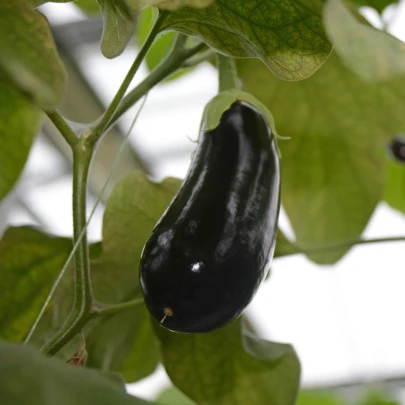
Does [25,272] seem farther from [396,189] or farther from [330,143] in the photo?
[396,189]

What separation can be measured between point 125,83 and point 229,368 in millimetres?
199

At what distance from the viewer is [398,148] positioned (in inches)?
20.2

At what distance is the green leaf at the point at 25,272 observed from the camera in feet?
1.49

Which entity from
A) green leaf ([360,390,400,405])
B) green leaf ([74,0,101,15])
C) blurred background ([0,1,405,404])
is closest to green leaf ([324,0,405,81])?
green leaf ([74,0,101,15])

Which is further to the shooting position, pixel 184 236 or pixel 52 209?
pixel 52 209

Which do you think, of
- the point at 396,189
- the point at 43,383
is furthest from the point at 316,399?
the point at 43,383

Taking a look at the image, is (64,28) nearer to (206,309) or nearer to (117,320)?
(117,320)

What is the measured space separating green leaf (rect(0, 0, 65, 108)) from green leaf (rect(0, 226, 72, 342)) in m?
0.20

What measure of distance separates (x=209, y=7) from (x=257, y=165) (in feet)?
0.24

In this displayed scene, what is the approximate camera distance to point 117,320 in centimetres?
47

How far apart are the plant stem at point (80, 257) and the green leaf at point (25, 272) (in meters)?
0.09

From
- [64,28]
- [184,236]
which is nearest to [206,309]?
[184,236]

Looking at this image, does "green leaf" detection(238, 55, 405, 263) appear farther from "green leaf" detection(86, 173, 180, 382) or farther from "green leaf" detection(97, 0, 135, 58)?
"green leaf" detection(97, 0, 135, 58)

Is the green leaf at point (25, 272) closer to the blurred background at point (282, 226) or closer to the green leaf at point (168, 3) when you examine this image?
the green leaf at point (168, 3)
